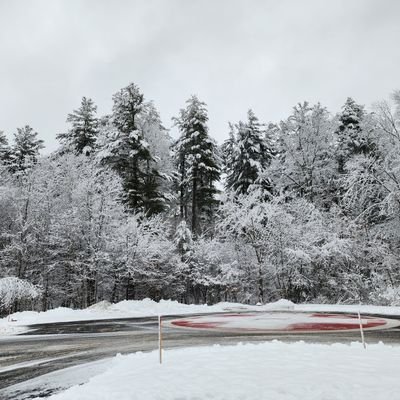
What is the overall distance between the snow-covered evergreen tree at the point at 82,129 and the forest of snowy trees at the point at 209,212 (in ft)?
4.00

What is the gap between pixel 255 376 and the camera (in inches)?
212

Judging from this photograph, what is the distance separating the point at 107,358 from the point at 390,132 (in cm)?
2060

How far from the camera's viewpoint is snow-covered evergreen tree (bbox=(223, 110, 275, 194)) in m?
33.3

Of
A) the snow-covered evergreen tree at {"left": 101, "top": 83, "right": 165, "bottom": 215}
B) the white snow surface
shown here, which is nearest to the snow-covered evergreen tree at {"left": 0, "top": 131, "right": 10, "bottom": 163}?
the snow-covered evergreen tree at {"left": 101, "top": 83, "right": 165, "bottom": 215}

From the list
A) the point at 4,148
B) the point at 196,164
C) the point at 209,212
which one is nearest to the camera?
the point at 196,164

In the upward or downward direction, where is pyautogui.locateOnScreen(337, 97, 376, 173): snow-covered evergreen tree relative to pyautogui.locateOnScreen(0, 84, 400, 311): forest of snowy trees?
upward

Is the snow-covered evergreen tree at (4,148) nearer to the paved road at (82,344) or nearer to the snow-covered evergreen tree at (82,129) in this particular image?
the snow-covered evergreen tree at (82,129)

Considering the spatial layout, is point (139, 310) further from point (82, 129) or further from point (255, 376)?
point (82, 129)

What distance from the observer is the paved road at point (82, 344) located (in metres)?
6.46

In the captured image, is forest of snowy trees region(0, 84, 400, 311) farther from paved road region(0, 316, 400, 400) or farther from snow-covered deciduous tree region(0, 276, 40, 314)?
paved road region(0, 316, 400, 400)

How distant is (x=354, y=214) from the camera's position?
2598 cm

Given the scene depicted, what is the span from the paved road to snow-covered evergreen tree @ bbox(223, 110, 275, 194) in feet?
71.8

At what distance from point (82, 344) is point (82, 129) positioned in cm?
2796

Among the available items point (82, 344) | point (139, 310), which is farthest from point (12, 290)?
point (82, 344)
